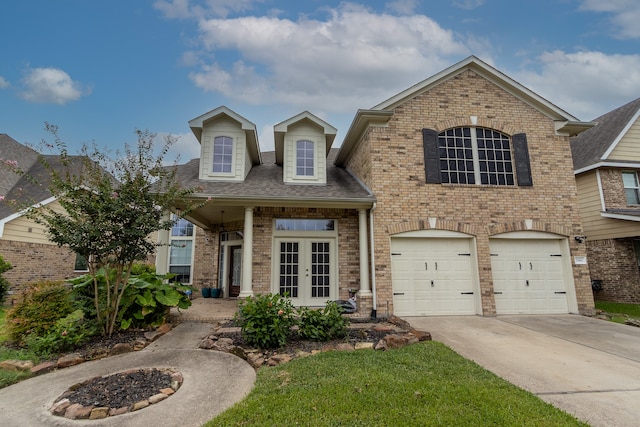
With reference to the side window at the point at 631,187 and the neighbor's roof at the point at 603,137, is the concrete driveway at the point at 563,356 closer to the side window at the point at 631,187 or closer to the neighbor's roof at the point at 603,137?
the side window at the point at 631,187

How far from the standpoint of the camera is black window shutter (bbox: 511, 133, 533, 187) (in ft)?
28.6

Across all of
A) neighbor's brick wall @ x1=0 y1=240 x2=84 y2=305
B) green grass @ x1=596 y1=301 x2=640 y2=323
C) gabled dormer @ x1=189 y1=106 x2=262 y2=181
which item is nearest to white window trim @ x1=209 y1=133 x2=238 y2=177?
gabled dormer @ x1=189 y1=106 x2=262 y2=181

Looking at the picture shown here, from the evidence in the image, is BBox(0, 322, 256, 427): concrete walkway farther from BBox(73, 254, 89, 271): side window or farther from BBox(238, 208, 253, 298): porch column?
BBox(73, 254, 89, 271): side window

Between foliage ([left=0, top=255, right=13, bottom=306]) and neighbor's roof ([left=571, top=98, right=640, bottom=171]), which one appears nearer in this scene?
foliage ([left=0, top=255, right=13, bottom=306])

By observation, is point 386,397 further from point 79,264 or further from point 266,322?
A: point 79,264

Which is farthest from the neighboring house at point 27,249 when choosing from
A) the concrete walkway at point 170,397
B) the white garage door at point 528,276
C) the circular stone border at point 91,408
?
the white garage door at point 528,276

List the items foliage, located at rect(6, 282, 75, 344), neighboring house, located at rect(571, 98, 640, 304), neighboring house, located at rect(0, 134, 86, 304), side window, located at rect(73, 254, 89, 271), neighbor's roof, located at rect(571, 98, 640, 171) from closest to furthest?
1. foliage, located at rect(6, 282, 75, 344)
2. neighboring house, located at rect(0, 134, 86, 304)
3. neighboring house, located at rect(571, 98, 640, 304)
4. neighbor's roof, located at rect(571, 98, 640, 171)
5. side window, located at rect(73, 254, 89, 271)

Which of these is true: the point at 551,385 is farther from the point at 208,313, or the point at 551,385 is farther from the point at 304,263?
the point at 208,313

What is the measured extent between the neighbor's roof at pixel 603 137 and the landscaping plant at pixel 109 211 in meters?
14.5

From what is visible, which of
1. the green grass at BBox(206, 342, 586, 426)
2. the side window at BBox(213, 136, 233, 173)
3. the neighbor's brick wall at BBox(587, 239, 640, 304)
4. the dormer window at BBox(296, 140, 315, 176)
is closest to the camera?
the green grass at BBox(206, 342, 586, 426)

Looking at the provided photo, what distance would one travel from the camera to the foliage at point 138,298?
5.85 meters

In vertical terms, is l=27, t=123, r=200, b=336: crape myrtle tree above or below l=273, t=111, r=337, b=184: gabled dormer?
below

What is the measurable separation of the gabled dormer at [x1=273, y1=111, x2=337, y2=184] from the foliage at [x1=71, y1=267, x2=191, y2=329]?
459 centimetres

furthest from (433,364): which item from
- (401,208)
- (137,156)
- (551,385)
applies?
(137,156)
